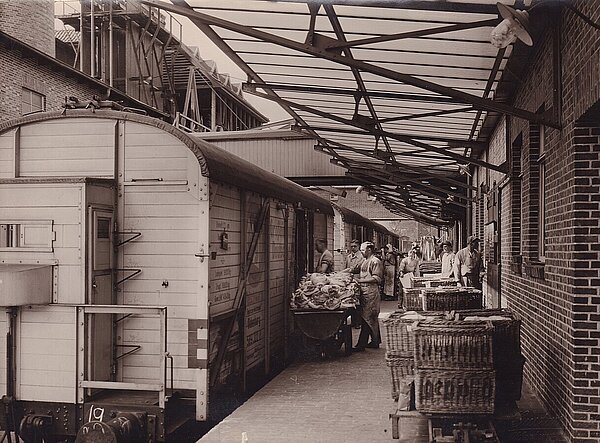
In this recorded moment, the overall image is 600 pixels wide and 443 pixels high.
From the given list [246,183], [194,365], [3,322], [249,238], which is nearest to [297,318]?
[249,238]

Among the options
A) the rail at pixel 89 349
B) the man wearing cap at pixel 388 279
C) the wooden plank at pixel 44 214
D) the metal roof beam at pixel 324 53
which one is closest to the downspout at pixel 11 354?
the rail at pixel 89 349

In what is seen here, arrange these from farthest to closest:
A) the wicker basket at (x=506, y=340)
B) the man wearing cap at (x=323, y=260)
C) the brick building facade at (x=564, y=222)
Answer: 1. the man wearing cap at (x=323, y=260)
2. the wicker basket at (x=506, y=340)
3. the brick building facade at (x=564, y=222)

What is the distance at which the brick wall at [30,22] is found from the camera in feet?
76.5

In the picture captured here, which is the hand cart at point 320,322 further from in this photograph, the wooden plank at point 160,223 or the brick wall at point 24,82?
the brick wall at point 24,82

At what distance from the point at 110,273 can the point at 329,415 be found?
8.64 feet

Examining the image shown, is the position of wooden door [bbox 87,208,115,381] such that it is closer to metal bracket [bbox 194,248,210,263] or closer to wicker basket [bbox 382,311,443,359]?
metal bracket [bbox 194,248,210,263]

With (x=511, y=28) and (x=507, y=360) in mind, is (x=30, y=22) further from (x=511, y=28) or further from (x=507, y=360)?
(x=511, y=28)

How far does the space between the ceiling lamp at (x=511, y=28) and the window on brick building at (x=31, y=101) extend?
60.7ft

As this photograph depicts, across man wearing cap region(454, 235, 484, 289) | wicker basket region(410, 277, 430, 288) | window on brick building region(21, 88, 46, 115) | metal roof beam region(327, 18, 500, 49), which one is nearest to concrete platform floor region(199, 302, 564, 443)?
wicker basket region(410, 277, 430, 288)

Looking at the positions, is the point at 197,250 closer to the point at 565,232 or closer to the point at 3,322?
the point at 3,322

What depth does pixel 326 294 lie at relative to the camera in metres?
11.3

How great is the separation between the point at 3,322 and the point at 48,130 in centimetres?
193

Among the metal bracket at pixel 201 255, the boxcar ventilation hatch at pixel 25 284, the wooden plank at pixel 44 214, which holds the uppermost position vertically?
the wooden plank at pixel 44 214

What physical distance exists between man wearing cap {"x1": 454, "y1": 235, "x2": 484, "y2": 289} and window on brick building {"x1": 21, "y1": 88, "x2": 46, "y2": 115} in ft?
44.9
